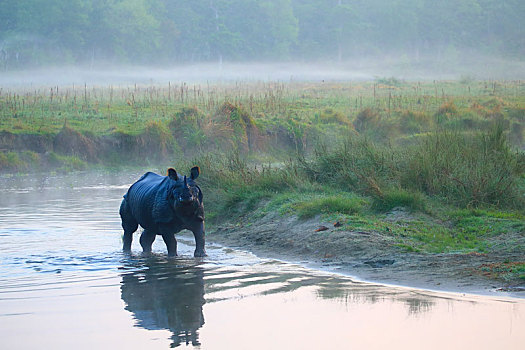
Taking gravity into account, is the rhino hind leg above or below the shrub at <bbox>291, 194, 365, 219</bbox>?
below

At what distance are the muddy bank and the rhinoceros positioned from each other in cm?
120

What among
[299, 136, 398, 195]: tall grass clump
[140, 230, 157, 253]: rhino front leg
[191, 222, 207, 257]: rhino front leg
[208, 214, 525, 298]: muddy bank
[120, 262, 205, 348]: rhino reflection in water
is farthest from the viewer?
[299, 136, 398, 195]: tall grass clump

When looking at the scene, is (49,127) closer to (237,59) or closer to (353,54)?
(237,59)

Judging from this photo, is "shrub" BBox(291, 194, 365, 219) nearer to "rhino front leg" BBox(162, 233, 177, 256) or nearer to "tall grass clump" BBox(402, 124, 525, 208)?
"tall grass clump" BBox(402, 124, 525, 208)

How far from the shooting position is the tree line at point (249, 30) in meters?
81.5

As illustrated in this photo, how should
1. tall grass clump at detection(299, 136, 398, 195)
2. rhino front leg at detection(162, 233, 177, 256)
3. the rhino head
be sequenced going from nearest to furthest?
the rhino head
rhino front leg at detection(162, 233, 177, 256)
tall grass clump at detection(299, 136, 398, 195)

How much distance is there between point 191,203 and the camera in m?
10.5

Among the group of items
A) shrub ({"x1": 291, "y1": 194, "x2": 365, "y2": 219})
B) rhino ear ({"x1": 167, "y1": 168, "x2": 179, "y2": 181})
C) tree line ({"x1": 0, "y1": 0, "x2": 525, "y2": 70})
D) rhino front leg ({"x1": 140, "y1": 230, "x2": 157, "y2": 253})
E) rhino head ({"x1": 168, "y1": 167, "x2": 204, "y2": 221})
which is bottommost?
rhino front leg ({"x1": 140, "y1": 230, "x2": 157, "y2": 253})

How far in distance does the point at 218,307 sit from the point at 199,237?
2994mm

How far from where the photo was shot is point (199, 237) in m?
11.0

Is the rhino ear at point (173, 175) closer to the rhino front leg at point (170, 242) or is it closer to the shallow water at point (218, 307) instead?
the rhino front leg at point (170, 242)

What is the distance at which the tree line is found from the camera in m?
81.5

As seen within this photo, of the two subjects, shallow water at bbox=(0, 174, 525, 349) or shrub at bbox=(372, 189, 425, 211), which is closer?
shallow water at bbox=(0, 174, 525, 349)

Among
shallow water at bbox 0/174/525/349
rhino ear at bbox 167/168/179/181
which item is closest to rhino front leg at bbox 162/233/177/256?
shallow water at bbox 0/174/525/349
